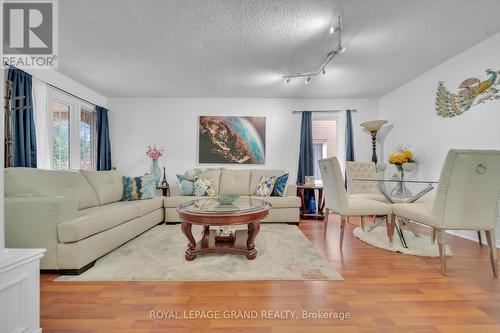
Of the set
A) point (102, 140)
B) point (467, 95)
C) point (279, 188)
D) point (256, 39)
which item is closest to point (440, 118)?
point (467, 95)

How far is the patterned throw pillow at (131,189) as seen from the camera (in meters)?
3.45

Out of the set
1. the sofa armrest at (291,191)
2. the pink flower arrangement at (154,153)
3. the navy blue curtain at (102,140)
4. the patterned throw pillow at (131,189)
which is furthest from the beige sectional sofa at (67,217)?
the sofa armrest at (291,191)

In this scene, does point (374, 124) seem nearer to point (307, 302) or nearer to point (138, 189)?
point (307, 302)

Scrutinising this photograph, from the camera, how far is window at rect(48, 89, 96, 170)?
3.57 m

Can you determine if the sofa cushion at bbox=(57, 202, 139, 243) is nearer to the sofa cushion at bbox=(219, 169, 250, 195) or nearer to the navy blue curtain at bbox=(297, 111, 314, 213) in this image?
the sofa cushion at bbox=(219, 169, 250, 195)

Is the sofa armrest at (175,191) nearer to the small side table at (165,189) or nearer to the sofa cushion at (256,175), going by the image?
the small side table at (165,189)

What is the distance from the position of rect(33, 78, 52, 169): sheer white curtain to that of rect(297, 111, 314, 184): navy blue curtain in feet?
13.9

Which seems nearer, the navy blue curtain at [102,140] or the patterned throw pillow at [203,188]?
the patterned throw pillow at [203,188]

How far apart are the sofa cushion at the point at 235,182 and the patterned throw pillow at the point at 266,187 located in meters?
0.30

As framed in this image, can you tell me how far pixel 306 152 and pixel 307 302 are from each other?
11.5ft

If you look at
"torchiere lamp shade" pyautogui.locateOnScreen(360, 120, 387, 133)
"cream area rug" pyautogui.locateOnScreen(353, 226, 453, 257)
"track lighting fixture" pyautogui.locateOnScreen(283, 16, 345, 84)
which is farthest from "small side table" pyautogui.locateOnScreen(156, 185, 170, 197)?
"torchiere lamp shade" pyautogui.locateOnScreen(360, 120, 387, 133)

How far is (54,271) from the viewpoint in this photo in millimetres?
1938

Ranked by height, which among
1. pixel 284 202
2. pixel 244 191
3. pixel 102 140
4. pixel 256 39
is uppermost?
pixel 256 39

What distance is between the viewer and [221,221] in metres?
2.07
